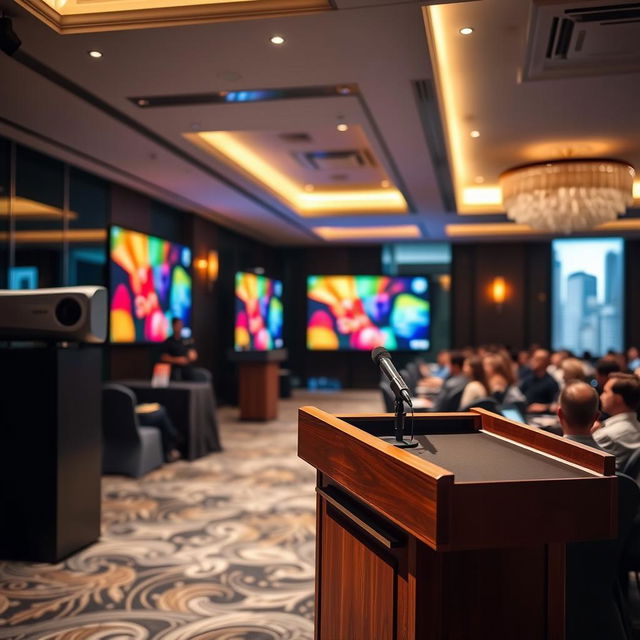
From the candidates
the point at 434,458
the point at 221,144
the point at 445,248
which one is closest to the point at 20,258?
the point at 221,144

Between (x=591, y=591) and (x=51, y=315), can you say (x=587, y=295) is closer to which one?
(x=51, y=315)

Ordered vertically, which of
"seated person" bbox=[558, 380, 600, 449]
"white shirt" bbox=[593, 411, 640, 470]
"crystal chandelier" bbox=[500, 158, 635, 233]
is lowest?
"white shirt" bbox=[593, 411, 640, 470]

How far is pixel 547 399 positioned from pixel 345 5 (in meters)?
4.48

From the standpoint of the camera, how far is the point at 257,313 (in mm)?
11875

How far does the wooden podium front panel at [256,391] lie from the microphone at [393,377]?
7.62m

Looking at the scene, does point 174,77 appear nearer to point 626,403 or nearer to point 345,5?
point 345,5

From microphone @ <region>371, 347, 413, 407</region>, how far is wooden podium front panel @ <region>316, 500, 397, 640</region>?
36 centimetres

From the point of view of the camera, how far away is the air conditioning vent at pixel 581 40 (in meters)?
3.72

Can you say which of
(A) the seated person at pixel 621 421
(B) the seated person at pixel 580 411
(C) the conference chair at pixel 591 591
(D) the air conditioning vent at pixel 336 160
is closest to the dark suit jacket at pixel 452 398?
(A) the seated person at pixel 621 421

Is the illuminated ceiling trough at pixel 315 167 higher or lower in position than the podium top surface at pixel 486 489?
higher

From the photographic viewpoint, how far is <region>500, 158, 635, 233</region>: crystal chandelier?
676 centimetres

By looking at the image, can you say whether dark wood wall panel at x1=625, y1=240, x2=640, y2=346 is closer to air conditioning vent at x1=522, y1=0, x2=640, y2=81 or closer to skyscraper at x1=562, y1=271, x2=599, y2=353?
skyscraper at x1=562, y1=271, x2=599, y2=353

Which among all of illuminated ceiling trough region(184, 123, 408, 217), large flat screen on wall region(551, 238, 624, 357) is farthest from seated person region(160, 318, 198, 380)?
large flat screen on wall region(551, 238, 624, 357)

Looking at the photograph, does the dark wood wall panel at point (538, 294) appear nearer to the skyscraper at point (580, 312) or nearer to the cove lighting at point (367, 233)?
the skyscraper at point (580, 312)
